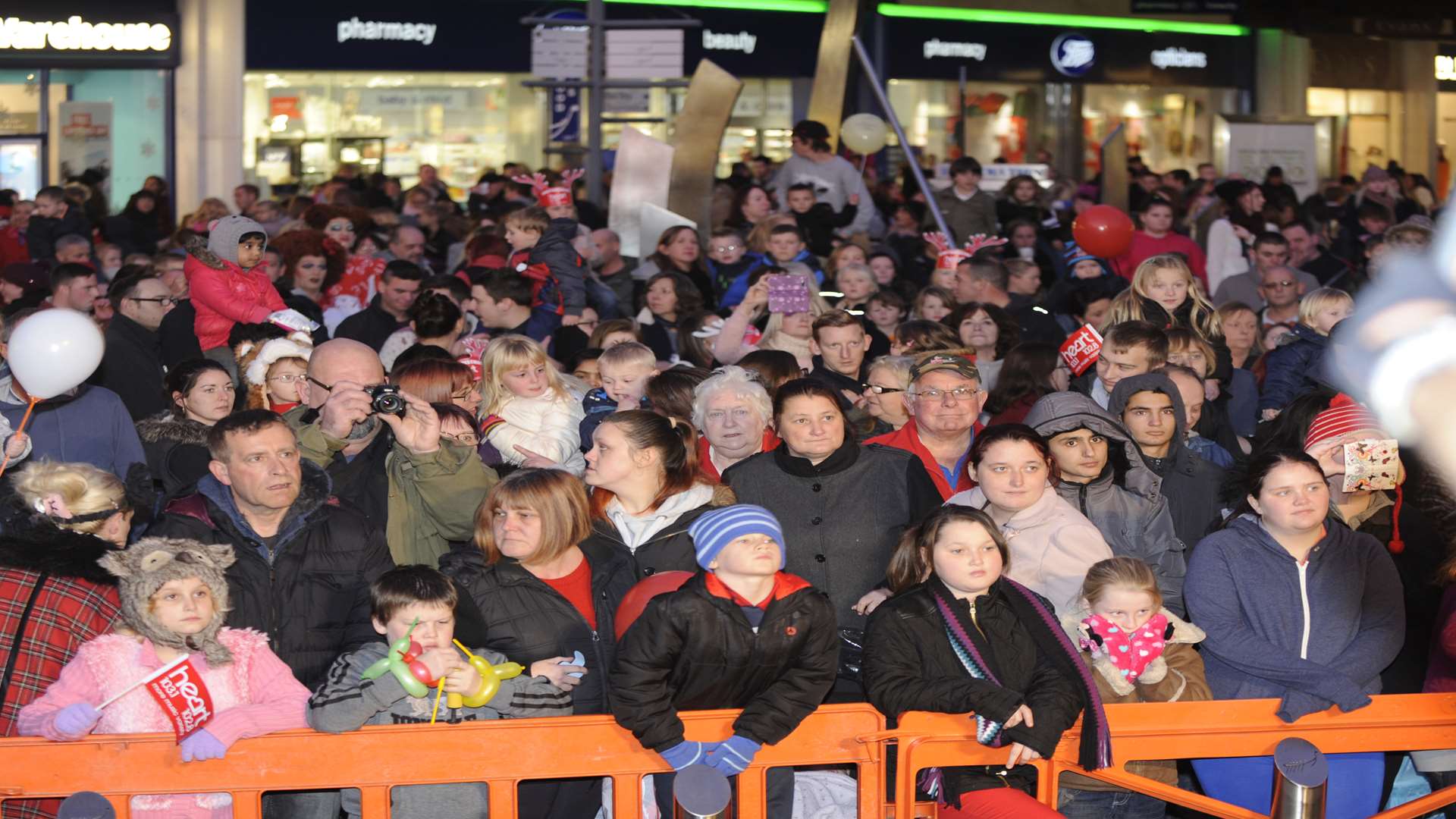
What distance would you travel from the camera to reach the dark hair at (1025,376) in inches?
287

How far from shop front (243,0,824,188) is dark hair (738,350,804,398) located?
610 inches

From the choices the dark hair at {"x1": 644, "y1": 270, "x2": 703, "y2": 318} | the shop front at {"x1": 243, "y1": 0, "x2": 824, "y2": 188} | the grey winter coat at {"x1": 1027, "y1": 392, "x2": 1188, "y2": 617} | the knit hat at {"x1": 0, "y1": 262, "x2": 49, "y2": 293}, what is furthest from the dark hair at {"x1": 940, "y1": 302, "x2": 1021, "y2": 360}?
the shop front at {"x1": 243, "y1": 0, "x2": 824, "y2": 188}

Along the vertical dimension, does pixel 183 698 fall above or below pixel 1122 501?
below

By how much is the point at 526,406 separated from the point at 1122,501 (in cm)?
229

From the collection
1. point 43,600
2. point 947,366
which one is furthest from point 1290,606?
point 43,600

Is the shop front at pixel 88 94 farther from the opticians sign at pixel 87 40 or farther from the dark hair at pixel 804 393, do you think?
the dark hair at pixel 804 393

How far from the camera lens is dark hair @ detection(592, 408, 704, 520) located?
210 inches

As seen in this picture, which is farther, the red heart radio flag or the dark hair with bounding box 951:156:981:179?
the dark hair with bounding box 951:156:981:179

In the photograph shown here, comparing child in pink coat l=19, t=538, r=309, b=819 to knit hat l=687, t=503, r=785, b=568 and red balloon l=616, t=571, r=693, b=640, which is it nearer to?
red balloon l=616, t=571, r=693, b=640

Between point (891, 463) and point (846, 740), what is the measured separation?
58.4 inches

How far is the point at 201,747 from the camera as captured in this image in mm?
4137

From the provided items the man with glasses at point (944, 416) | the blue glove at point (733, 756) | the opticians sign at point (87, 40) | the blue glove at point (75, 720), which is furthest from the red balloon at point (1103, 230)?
the opticians sign at point (87, 40)

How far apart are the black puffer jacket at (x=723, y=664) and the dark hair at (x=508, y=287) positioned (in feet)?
14.3

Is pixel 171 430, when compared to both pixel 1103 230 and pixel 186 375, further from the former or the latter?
pixel 1103 230
